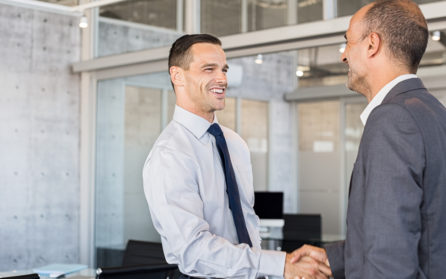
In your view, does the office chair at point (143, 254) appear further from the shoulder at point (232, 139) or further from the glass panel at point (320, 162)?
the glass panel at point (320, 162)

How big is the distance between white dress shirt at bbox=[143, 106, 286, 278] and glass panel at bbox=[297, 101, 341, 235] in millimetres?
9050

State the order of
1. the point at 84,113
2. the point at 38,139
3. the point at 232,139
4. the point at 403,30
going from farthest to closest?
the point at 84,113
the point at 38,139
the point at 232,139
the point at 403,30

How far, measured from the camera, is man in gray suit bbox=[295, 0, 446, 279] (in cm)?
155

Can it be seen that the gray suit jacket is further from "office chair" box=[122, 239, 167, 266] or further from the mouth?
"office chair" box=[122, 239, 167, 266]

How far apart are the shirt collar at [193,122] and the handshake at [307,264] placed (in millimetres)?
548

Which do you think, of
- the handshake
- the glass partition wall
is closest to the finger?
the handshake

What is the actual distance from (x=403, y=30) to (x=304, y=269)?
921 millimetres

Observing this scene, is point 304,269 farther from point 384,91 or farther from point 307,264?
point 384,91

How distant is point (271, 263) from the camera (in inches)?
84.7

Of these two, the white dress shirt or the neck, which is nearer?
the neck

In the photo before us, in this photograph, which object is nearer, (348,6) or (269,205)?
(348,6)

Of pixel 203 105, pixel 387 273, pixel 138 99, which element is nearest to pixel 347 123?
pixel 138 99

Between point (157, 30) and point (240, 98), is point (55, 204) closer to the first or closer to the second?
point (157, 30)

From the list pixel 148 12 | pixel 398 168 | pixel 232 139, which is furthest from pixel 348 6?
pixel 398 168
